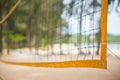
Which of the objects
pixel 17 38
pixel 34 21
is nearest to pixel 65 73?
pixel 34 21

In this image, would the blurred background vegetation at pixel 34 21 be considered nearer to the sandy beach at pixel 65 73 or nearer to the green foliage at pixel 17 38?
the green foliage at pixel 17 38

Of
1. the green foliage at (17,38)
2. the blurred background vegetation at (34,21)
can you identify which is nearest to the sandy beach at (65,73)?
the blurred background vegetation at (34,21)

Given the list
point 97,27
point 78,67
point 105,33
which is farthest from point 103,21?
point 78,67

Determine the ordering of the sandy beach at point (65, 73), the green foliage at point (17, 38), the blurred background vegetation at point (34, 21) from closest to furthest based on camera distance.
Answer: the sandy beach at point (65, 73)
the blurred background vegetation at point (34, 21)
the green foliage at point (17, 38)

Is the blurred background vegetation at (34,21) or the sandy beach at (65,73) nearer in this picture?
the sandy beach at (65,73)

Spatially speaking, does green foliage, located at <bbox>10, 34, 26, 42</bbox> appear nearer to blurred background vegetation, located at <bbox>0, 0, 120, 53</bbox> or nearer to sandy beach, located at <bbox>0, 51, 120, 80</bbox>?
blurred background vegetation, located at <bbox>0, 0, 120, 53</bbox>

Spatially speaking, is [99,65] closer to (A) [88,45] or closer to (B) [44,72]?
(A) [88,45]

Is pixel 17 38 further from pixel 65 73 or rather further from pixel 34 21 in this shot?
pixel 65 73

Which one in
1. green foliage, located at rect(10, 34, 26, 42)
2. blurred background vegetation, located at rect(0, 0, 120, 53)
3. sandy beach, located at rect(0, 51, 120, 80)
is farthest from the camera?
green foliage, located at rect(10, 34, 26, 42)

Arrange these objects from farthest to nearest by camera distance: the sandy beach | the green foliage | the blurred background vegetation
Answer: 1. the green foliage
2. the blurred background vegetation
3. the sandy beach

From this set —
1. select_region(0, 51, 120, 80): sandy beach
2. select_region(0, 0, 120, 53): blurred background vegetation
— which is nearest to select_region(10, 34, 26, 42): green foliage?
select_region(0, 0, 120, 53): blurred background vegetation

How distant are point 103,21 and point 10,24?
3976mm

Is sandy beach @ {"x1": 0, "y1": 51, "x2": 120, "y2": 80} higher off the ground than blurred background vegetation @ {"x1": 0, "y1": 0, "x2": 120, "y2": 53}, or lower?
lower

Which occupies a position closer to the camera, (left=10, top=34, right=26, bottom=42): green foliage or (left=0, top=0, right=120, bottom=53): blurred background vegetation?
(left=0, top=0, right=120, bottom=53): blurred background vegetation
